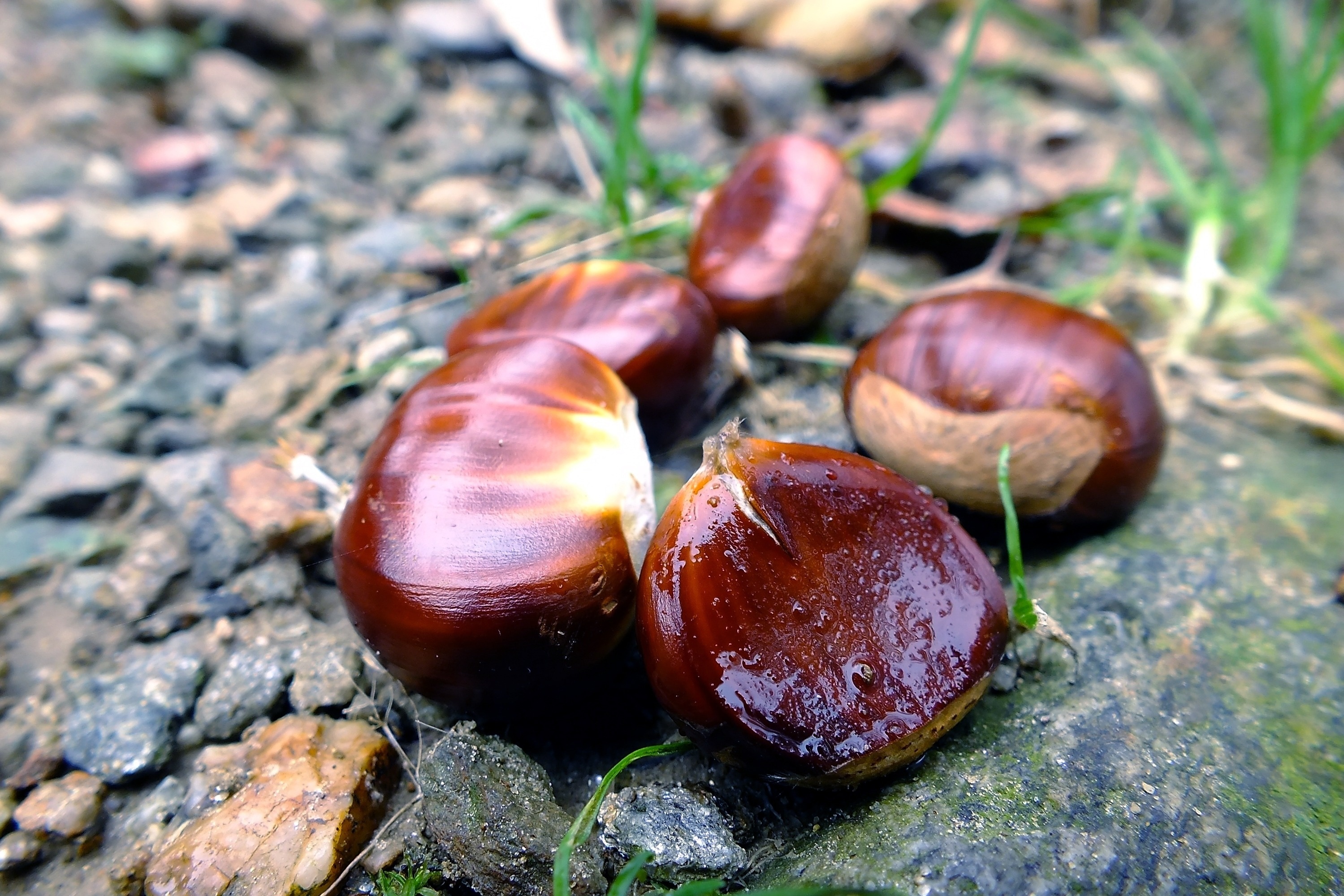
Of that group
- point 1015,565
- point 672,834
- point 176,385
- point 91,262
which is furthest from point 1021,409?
point 91,262

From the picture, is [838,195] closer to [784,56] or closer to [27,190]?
[784,56]

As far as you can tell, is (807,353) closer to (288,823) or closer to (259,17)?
(288,823)

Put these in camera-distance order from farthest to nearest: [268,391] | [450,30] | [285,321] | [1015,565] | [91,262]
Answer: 1. [450,30]
2. [91,262]
3. [285,321]
4. [268,391]
5. [1015,565]

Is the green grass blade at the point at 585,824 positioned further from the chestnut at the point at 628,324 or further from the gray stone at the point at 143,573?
the gray stone at the point at 143,573

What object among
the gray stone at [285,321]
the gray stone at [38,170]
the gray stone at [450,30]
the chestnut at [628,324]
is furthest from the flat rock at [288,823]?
the gray stone at [450,30]

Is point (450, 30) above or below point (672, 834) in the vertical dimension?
above

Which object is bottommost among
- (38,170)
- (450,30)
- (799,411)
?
(799,411)

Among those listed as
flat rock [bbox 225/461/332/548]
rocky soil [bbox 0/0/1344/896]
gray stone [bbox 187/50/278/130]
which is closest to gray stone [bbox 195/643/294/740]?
rocky soil [bbox 0/0/1344/896]
